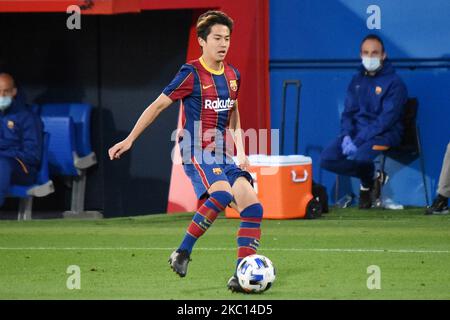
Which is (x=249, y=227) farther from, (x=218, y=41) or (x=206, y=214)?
(x=218, y=41)

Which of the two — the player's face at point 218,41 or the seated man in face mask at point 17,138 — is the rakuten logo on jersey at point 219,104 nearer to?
the player's face at point 218,41

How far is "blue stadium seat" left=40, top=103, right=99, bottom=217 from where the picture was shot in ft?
52.9

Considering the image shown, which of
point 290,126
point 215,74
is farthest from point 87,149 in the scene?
point 215,74

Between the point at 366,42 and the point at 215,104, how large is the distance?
6279mm

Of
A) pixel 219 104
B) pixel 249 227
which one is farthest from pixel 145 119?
pixel 249 227

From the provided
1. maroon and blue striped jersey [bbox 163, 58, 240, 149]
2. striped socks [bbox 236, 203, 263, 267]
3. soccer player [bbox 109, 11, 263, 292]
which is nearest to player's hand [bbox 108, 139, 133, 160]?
soccer player [bbox 109, 11, 263, 292]

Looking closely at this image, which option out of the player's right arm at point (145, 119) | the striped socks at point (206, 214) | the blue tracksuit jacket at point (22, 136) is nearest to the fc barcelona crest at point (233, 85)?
the player's right arm at point (145, 119)

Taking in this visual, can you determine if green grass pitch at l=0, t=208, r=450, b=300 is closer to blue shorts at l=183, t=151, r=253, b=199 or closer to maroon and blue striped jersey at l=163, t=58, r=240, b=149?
blue shorts at l=183, t=151, r=253, b=199

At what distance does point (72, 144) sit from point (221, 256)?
18.1 feet

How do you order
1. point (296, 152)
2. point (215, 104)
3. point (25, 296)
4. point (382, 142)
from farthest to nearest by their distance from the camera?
point (296, 152) < point (382, 142) < point (215, 104) < point (25, 296)

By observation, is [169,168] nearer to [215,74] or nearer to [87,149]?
[87,149]

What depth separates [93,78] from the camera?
16.9m

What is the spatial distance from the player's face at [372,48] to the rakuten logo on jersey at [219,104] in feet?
20.2

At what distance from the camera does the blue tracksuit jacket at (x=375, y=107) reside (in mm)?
15211
